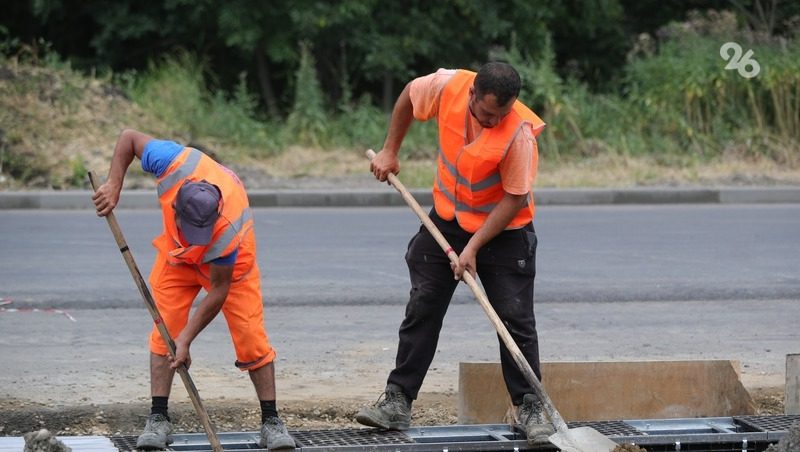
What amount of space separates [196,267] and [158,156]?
43cm

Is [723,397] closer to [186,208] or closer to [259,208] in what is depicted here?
[186,208]

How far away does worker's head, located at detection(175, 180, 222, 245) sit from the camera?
14.9ft

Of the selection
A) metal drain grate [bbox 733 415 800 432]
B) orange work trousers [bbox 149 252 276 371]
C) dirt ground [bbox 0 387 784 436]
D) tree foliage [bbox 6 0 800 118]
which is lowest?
dirt ground [bbox 0 387 784 436]

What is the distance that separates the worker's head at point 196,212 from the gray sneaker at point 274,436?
82 centimetres

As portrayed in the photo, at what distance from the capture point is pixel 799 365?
18.3ft

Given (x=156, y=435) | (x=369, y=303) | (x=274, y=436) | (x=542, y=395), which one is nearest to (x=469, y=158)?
(x=542, y=395)

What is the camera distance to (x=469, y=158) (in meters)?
5.04

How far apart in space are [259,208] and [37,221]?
2.38 metres

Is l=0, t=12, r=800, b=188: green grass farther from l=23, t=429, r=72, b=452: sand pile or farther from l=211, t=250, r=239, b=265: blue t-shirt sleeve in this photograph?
l=23, t=429, r=72, b=452: sand pile

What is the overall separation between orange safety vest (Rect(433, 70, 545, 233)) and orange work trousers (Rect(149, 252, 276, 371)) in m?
0.84

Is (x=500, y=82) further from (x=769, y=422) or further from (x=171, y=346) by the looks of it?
(x=769, y=422)

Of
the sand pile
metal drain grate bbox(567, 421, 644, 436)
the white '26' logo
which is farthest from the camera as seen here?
the white '26' logo

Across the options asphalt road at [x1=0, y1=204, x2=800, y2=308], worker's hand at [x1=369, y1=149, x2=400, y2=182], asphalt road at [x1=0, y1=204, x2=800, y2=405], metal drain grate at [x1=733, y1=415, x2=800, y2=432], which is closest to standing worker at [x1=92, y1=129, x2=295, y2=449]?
worker's hand at [x1=369, y1=149, x2=400, y2=182]

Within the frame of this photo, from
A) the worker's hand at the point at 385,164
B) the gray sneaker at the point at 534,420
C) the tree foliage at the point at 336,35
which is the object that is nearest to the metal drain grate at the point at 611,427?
the gray sneaker at the point at 534,420
